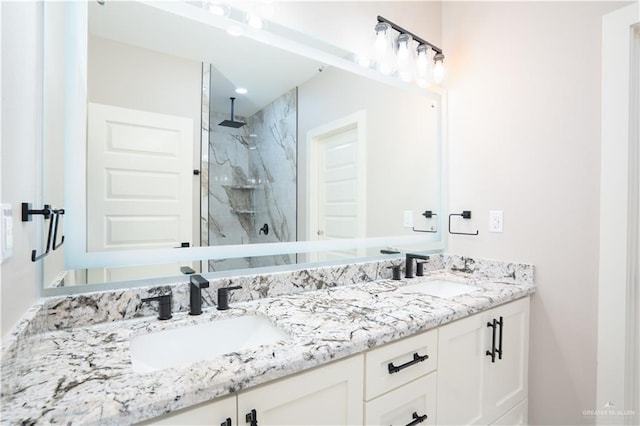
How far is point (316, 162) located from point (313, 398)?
113 cm

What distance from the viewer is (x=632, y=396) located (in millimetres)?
1362

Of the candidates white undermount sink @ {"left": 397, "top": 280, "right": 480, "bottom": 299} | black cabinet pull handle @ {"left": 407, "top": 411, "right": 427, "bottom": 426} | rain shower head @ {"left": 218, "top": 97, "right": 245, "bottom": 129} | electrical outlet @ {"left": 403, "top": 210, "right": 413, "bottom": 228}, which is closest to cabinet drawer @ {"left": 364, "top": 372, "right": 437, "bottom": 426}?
black cabinet pull handle @ {"left": 407, "top": 411, "right": 427, "bottom": 426}

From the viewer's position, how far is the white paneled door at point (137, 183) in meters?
1.06

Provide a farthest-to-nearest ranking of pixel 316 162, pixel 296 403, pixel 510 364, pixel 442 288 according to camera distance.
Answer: pixel 442 288 < pixel 316 162 < pixel 510 364 < pixel 296 403

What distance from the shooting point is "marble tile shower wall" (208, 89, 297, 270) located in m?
1.29

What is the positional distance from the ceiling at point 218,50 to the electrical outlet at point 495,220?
1266 millimetres

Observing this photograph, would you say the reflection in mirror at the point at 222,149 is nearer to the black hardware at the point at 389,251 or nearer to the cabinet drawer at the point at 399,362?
the black hardware at the point at 389,251

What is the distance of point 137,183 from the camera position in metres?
1.13

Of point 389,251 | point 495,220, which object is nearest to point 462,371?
point 389,251

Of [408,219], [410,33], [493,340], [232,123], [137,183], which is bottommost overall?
[493,340]

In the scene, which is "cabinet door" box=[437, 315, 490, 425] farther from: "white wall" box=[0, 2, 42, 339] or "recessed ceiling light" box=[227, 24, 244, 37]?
"recessed ceiling light" box=[227, 24, 244, 37]

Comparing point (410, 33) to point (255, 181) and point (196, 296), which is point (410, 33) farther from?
point (196, 296)

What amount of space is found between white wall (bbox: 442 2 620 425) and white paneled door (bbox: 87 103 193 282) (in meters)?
1.62

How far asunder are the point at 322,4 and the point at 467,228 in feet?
4.93
